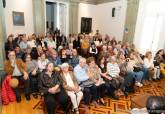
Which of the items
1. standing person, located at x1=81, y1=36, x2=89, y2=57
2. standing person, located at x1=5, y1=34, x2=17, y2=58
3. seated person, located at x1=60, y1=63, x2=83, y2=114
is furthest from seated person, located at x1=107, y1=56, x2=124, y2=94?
standing person, located at x1=5, y1=34, x2=17, y2=58

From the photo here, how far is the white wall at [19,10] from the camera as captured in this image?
6020mm

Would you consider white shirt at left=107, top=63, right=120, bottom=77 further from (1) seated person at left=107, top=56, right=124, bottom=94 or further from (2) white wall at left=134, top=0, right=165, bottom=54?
(2) white wall at left=134, top=0, right=165, bottom=54

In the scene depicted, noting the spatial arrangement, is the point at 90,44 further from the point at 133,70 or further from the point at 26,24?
the point at 26,24

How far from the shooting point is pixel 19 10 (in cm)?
638

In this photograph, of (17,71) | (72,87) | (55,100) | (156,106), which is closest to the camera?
(156,106)

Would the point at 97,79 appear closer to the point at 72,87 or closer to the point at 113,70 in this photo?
the point at 113,70

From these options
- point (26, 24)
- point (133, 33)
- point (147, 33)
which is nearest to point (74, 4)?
point (26, 24)

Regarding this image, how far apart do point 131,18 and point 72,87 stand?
519 cm

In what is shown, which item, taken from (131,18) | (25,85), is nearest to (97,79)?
(25,85)

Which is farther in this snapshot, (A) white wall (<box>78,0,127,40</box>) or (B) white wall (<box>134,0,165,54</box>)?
(A) white wall (<box>78,0,127,40</box>)

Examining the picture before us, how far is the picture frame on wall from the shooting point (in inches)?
246

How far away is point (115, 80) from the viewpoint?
3641mm

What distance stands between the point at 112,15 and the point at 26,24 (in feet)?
14.0

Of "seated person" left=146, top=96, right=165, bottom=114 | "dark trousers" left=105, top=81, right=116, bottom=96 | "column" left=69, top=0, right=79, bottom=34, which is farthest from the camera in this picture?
"column" left=69, top=0, right=79, bottom=34
